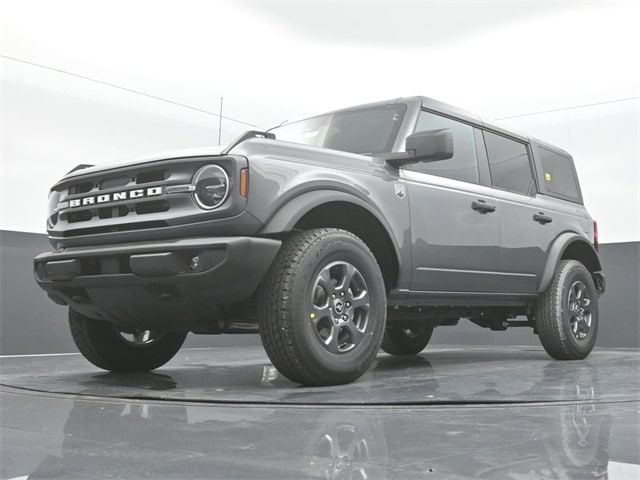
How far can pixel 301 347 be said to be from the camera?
321cm

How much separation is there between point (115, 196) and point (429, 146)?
169cm

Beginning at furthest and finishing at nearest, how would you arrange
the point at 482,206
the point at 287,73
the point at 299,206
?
the point at 287,73
the point at 482,206
the point at 299,206

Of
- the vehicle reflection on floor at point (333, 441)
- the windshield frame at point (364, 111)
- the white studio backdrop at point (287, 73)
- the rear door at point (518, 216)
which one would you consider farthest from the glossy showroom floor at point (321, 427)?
the white studio backdrop at point (287, 73)

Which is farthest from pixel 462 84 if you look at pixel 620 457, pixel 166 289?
pixel 620 457

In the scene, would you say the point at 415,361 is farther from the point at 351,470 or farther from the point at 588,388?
the point at 351,470

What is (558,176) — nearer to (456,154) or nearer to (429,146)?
(456,154)

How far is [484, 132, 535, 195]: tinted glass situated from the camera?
5.11 meters

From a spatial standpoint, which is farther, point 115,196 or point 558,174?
point 558,174

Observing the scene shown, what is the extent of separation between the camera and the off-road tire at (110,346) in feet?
13.7

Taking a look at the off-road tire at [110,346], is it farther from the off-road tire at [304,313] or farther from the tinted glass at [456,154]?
the tinted glass at [456,154]

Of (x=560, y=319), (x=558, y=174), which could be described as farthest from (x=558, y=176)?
(x=560, y=319)

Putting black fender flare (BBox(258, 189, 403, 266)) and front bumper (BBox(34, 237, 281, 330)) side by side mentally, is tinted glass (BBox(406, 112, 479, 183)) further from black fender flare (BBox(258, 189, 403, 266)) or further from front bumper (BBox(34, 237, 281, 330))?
front bumper (BBox(34, 237, 281, 330))

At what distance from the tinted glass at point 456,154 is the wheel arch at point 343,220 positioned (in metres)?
0.61

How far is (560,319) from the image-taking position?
207 inches
